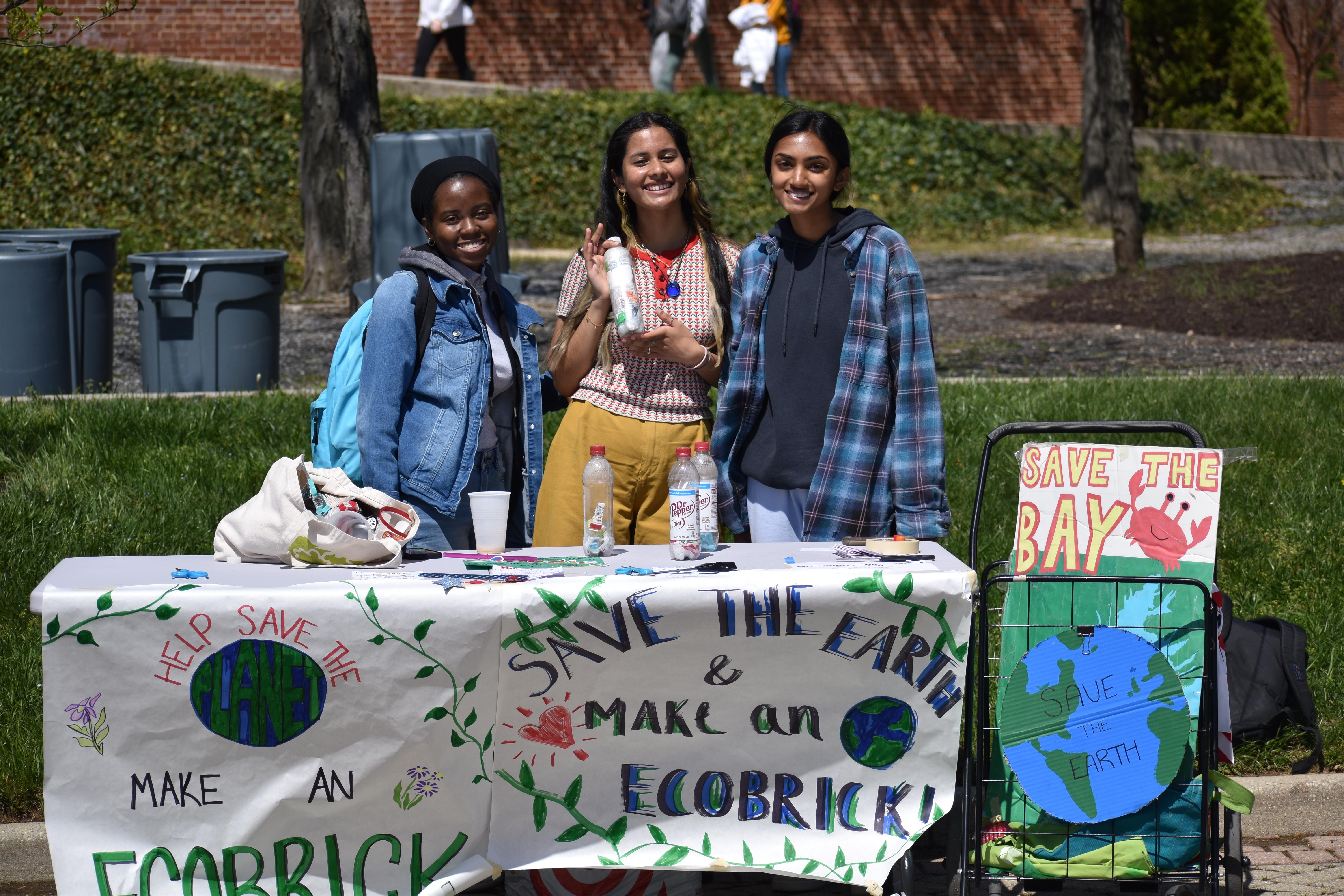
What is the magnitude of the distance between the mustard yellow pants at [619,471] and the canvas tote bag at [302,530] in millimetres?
632

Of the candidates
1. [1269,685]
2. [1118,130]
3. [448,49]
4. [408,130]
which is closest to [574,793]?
[1269,685]

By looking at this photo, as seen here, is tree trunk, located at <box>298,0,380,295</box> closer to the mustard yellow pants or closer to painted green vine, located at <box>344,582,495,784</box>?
the mustard yellow pants

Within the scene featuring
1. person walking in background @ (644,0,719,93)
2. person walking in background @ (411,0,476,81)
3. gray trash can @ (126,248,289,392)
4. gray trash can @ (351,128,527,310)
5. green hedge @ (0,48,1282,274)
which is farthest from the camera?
person walking in background @ (644,0,719,93)

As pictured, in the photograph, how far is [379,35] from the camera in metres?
22.3

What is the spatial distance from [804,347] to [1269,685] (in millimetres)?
2100

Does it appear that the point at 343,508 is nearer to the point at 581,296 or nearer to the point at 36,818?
the point at 581,296

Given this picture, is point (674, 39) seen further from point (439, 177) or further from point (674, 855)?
point (674, 855)

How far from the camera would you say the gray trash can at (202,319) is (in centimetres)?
958

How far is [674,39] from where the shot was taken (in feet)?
74.7

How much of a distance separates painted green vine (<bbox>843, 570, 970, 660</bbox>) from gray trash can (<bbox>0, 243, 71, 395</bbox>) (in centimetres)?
724

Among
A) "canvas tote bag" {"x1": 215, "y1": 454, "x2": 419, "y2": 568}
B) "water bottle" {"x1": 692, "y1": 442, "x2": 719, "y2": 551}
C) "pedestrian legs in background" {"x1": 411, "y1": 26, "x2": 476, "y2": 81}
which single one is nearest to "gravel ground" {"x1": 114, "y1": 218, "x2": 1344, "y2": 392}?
"pedestrian legs in background" {"x1": 411, "y1": 26, "x2": 476, "y2": 81}

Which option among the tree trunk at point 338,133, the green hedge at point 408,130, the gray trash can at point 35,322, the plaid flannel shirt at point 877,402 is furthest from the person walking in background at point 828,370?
the green hedge at point 408,130

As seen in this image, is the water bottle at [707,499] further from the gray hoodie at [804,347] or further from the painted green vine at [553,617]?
the painted green vine at [553,617]

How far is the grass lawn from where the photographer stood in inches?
211
